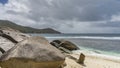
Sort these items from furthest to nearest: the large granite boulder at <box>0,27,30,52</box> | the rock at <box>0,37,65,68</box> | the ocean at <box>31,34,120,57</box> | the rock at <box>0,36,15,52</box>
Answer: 1. the ocean at <box>31,34,120,57</box>
2. the large granite boulder at <box>0,27,30,52</box>
3. the rock at <box>0,36,15,52</box>
4. the rock at <box>0,37,65,68</box>

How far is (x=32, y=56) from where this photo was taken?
30.7 feet

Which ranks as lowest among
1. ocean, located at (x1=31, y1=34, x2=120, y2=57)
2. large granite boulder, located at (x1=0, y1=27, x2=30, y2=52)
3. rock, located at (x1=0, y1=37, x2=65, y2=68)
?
ocean, located at (x1=31, y1=34, x2=120, y2=57)

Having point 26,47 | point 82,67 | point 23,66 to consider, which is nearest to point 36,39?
point 26,47

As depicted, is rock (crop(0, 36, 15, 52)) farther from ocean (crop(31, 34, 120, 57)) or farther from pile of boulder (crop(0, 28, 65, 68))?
ocean (crop(31, 34, 120, 57))

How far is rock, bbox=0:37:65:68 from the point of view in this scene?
930 centimetres

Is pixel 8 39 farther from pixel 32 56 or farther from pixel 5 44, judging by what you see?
pixel 32 56

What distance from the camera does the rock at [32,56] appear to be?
30.5 ft

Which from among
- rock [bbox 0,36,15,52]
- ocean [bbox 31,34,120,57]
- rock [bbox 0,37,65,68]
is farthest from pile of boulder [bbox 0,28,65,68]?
ocean [bbox 31,34,120,57]

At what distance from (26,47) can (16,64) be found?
76cm

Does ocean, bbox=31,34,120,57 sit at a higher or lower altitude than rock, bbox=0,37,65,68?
lower

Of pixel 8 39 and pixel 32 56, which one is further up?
pixel 8 39

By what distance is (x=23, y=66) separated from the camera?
9.34m

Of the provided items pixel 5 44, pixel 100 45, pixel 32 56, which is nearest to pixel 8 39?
pixel 5 44

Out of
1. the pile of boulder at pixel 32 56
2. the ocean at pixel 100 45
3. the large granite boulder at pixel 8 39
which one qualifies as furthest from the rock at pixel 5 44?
the ocean at pixel 100 45
